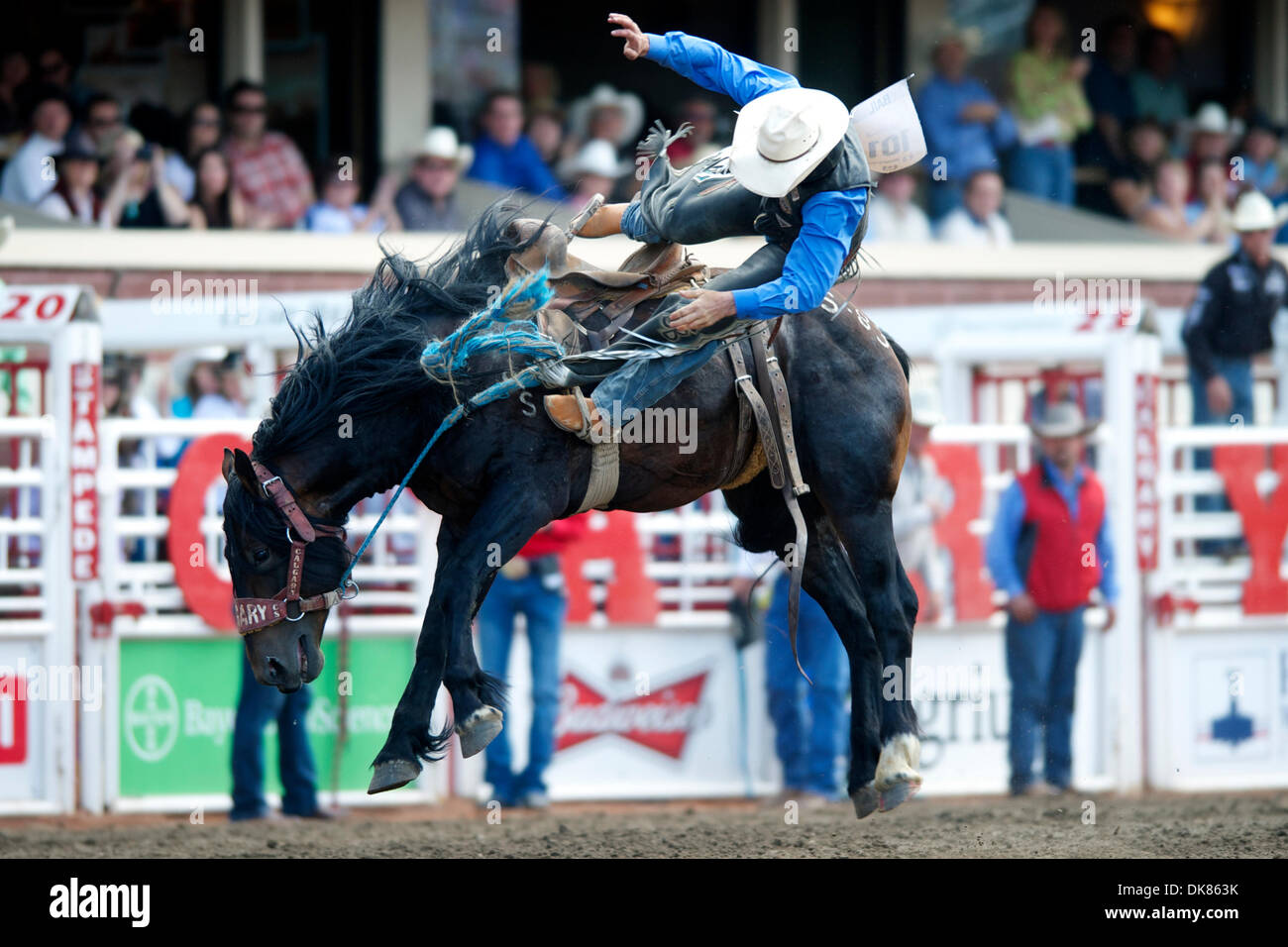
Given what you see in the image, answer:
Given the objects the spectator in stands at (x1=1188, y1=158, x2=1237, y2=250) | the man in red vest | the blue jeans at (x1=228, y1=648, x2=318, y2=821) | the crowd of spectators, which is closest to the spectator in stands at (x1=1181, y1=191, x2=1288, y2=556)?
the crowd of spectators

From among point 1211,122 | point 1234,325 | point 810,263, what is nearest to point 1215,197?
point 1211,122

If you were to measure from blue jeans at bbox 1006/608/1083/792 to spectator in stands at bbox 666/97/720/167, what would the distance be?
4.23 meters

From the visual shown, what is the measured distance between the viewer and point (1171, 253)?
1226 cm

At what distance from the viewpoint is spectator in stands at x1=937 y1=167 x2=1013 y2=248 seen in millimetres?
11719

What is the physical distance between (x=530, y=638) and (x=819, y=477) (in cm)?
291

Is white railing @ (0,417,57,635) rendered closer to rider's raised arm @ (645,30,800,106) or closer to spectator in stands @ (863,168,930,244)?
rider's raised arm @ (645,30,800,106)

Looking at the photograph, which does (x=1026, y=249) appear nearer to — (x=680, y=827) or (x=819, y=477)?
(x=680, y=827)

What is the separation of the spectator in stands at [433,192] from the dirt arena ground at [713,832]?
4.14 meters

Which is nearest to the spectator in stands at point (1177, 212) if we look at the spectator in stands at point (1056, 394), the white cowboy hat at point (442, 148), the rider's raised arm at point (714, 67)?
the spectator in stands at point (1056, 394)

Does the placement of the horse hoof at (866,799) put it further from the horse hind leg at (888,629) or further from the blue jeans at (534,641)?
the blue jeans at (534,641)

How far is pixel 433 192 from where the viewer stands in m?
10.8

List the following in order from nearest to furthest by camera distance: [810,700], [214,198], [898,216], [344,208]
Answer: [810,700], [214,198], [344,208], [898,216]

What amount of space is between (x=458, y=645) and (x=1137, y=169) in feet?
31.5

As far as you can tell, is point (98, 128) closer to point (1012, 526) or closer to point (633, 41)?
point (1012, 526)
